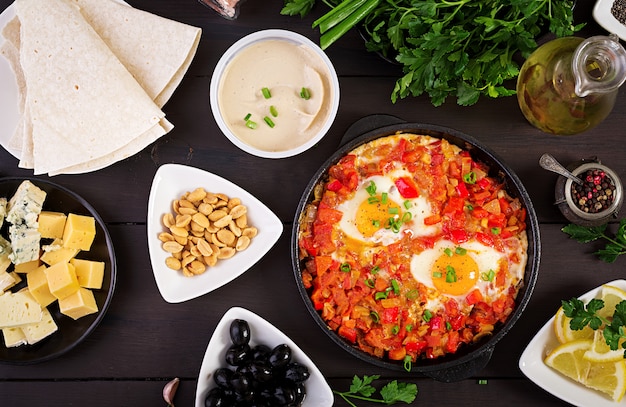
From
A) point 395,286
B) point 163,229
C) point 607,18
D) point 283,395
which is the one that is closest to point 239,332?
point 283,395

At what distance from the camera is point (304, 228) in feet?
9.08

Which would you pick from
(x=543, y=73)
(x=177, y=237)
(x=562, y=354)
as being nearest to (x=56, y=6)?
(x=177, y=237)

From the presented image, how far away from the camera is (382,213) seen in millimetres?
2668

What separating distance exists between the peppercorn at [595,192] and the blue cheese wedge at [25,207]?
235 cm

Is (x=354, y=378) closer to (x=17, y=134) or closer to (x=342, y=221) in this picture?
(x=342, y=221)

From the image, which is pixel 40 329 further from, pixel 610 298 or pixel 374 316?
pixel 610 298

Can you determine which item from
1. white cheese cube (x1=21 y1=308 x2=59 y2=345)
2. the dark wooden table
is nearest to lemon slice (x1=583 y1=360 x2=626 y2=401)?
the dark wooden table

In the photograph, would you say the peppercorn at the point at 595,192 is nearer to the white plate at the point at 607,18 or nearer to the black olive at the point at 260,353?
the white plate at the point at 607,18

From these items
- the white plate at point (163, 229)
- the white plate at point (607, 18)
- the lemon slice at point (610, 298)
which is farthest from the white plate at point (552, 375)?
the white plate at point (163, 229)

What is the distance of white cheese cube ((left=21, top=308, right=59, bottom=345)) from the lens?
2795 millimetres

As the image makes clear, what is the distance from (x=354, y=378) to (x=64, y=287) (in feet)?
4.28

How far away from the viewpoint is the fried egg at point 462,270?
2674 millimetres

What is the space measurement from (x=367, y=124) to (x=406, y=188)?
0.32m

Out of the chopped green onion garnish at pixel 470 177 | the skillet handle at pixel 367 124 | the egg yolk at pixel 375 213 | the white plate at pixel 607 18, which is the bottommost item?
the egg yolk at pixel 375 213
